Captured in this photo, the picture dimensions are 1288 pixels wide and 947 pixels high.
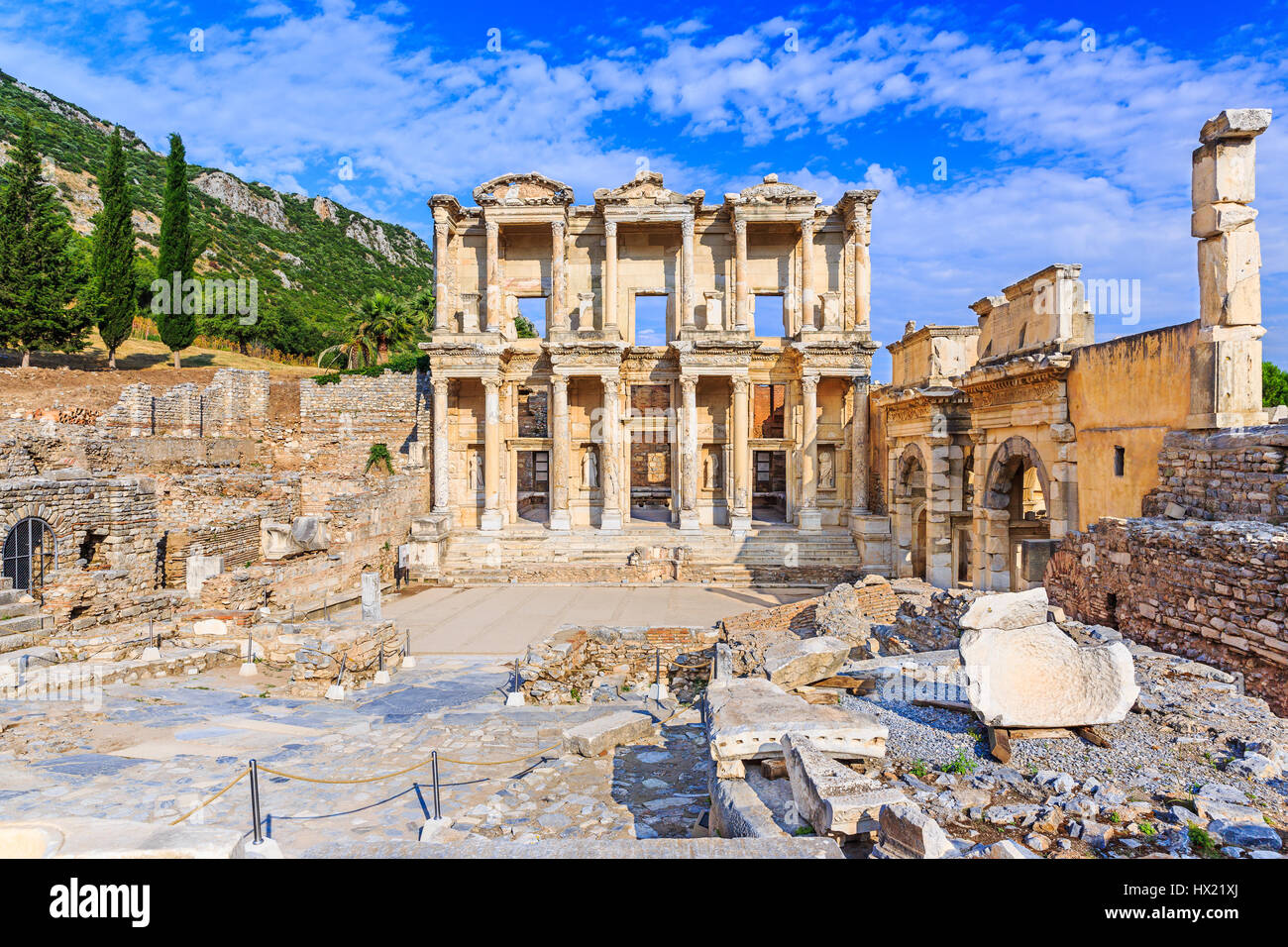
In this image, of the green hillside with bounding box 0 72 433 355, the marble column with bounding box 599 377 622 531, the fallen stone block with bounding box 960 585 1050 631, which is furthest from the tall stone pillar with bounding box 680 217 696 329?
the green hillside with bounding box 0 72 433 355

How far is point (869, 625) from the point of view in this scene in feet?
43.0

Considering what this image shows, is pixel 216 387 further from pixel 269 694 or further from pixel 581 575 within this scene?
pixel 269 694

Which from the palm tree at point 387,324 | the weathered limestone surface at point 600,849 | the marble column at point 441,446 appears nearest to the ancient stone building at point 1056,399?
the weathered limestone surface at point 600,849

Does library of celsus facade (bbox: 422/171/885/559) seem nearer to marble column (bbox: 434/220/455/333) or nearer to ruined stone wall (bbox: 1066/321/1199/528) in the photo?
marble column (bbox: 434/220/455/333)

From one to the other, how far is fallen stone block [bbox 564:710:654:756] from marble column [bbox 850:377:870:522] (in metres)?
16.6

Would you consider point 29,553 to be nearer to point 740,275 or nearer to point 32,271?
point 740,275

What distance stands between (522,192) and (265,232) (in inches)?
2187

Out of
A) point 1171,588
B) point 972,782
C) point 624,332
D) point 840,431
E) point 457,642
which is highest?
point 624,332

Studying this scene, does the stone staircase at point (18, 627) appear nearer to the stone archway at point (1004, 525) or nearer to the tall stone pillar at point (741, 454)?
the stone archway at point (1004, 525)

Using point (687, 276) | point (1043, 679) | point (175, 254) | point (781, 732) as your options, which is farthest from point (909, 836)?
point (175, 254)

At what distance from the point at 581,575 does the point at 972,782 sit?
56.6 ft

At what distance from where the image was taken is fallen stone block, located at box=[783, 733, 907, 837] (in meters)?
4.32

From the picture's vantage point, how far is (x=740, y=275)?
25109mm

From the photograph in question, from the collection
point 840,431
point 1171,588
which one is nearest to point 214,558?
point 1171,588
